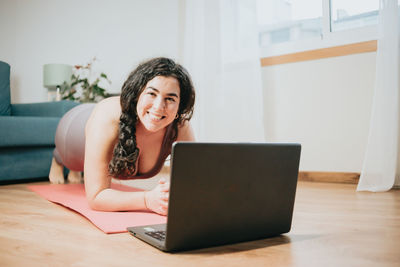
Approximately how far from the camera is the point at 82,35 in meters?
3.70

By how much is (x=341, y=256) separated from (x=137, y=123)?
766mm

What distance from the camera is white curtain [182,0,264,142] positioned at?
2488mm

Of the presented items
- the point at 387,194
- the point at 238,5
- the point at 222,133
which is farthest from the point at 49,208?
the point at 238,5

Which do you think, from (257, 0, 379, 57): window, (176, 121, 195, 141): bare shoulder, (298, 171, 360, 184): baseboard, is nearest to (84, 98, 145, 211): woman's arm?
(176, 121, 195, 141): bare shoulder

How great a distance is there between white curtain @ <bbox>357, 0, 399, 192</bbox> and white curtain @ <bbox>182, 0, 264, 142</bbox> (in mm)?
726

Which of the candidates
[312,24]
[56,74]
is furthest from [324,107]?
[56,74]

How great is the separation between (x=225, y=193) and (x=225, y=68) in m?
1.94

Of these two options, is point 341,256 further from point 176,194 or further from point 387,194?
point 387,194

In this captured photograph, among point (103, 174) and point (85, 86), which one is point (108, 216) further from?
point (85, 86)

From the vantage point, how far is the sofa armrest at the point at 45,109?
96.5 inches

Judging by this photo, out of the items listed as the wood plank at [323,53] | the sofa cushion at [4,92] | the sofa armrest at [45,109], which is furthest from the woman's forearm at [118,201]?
the sofa cushion at [4,92]

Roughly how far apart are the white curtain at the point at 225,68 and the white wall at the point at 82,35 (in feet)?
1.32

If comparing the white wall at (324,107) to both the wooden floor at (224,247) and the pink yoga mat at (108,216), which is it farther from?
the pink yoga mat at (108,216)

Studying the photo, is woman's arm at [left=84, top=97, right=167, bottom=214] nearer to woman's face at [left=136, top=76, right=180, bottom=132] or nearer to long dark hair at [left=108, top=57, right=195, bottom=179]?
long dark hair at [left=108, top=57, right=195, bottom=179]
